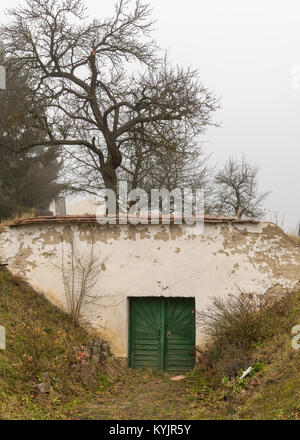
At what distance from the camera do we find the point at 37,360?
852 cm

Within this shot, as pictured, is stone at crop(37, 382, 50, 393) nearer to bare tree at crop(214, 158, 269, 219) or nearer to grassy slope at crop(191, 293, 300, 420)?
grassy slope at crop(191, 293, 300, 420)

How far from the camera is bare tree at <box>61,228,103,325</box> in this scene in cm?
1181

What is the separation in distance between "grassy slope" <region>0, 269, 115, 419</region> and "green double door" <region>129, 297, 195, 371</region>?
1.40m

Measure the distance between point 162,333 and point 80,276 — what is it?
2.59 m

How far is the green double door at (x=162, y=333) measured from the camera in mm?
11719

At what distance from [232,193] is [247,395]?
73.0ft

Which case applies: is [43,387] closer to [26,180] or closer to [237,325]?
[237,325]

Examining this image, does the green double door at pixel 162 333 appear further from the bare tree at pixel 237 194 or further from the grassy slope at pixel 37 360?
the bare tree at pixel 237 194

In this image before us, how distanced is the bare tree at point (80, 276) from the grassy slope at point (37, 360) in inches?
18.0

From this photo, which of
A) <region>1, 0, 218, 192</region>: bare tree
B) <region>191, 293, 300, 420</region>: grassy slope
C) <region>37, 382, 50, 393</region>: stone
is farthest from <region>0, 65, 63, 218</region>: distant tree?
<region>191, 293, 300, 420</region>: grassy slope

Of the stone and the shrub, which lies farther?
the shrub

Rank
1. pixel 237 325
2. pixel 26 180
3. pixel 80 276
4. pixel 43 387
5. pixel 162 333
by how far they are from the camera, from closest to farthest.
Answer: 1. pixel 43 387
2. pixel 237 325
3. pixel 162 333
4. pixel 80 276
5. pixel 26 180

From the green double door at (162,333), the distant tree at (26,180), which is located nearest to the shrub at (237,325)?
the green double door at (162,333)

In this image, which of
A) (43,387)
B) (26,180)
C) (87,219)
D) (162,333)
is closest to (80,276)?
(87,219)
